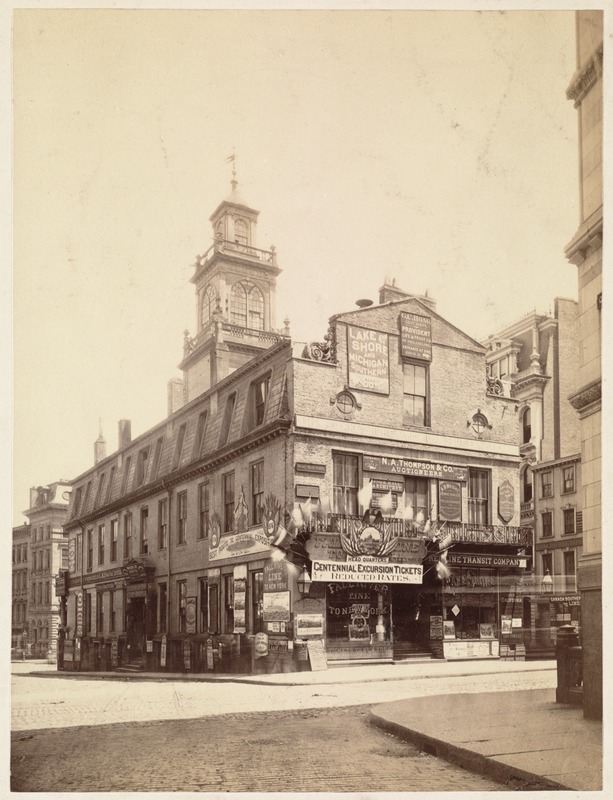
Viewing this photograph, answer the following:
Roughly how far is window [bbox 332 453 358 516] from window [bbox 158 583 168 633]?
3665 mm

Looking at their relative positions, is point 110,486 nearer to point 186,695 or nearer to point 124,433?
point 124,433

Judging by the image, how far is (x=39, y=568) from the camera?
37.3 feet

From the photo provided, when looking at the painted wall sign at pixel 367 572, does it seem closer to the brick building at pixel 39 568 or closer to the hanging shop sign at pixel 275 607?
the hanging shop sign at pixel 275 607

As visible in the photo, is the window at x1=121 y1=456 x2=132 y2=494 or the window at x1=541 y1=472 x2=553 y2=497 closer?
the window at x1=541 y1=472 x2=553 y2=497

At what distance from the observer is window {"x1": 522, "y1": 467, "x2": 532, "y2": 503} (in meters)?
14.9

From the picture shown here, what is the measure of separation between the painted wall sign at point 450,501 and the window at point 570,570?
413cm

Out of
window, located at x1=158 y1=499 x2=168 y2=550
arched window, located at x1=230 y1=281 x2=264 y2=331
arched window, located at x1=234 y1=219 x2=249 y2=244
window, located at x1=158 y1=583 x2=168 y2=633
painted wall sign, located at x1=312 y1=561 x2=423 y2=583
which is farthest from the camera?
window, located at x1=158 y1=583 x2=168 y2=633

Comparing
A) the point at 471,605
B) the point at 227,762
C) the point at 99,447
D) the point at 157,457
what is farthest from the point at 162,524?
the point at 227,762

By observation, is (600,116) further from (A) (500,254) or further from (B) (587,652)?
(B) (587,652)

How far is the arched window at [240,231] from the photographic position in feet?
33.4

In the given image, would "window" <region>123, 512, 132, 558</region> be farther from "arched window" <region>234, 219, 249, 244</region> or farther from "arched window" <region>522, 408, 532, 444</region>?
"arched window" <region>522, 408, 532, 444</region>

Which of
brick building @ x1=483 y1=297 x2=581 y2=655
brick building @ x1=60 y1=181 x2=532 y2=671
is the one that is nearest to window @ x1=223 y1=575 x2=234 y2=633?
brick building @ x1=60 y1=181 x2=532 y2=671

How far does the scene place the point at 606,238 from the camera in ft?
27.9

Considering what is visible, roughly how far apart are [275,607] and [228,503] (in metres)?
1.98
